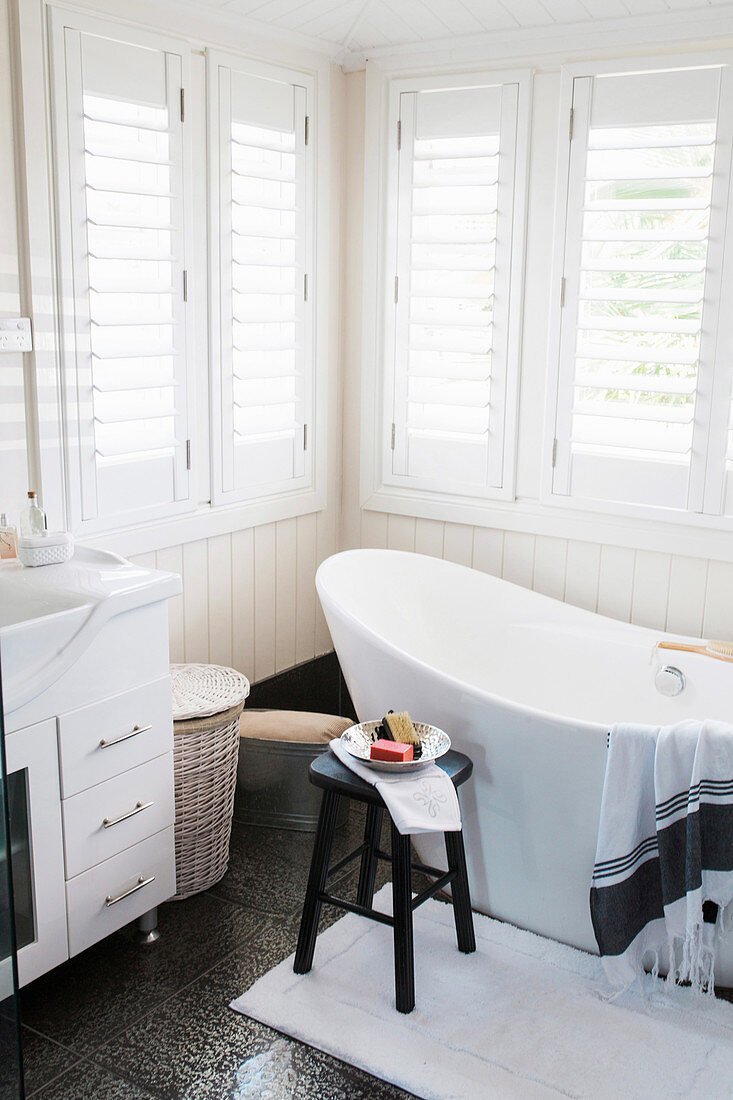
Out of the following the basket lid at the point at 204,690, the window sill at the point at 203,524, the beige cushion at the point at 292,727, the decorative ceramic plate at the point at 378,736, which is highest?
the window sill at the point at 203,524

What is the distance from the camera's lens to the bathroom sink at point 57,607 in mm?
2041

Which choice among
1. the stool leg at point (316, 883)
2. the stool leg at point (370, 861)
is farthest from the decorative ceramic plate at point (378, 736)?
the stool leg at point (370, 861)

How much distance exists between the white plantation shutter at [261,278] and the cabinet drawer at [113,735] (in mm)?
991

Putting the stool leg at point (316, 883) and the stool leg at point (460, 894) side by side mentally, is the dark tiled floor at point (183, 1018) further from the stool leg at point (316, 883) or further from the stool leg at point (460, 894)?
the stool leg at point (460, 894)

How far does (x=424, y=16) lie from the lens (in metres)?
3.12

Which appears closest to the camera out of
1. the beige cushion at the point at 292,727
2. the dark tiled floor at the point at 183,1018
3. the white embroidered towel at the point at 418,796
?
the dark tiled floor at the point at 183,1018

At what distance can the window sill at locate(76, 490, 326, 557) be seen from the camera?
2.89m

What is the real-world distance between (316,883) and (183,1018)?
395 millimetres

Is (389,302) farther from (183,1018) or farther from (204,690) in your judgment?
(183,1018)

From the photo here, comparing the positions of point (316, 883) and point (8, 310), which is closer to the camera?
point (316, 883)

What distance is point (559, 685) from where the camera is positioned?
3.18 m

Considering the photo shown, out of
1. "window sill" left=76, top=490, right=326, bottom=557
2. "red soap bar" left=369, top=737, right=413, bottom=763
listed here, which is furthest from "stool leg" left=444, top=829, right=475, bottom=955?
"window sill" left=76, top=490, right=326, bottom=557

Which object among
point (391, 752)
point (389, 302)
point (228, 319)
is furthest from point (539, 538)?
point (391, 752)

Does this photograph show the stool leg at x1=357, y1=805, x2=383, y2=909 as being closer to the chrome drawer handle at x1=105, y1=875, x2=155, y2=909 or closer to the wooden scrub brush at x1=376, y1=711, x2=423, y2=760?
the wooden scrub brush at x1=376, y1=711, x2=423, y2=760
